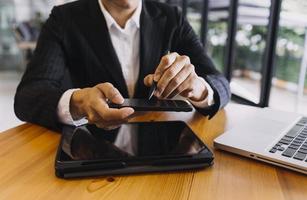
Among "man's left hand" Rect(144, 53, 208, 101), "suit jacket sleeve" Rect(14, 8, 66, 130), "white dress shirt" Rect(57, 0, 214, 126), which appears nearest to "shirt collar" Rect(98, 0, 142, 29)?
"white dress shirt" Rect(57, 0, 214, 126)

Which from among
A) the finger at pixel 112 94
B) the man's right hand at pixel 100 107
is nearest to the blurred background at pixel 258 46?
the man's right hand at pixel 100 107

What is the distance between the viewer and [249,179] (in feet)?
1.52

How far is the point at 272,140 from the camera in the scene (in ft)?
1.82

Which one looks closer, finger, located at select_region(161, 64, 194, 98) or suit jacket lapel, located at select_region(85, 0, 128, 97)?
finger, located at select_region(161, 64, 194, 98)

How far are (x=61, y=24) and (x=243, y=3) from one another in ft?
4.56

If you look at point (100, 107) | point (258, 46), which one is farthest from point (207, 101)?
point (258, 46)

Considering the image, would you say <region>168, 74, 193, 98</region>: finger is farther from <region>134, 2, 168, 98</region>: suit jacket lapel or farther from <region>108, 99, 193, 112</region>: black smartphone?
<region>134, 2, 168, 98</region>: suit jacket lapel

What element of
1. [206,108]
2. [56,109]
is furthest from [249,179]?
[56,109]

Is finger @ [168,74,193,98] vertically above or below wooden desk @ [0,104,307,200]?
above

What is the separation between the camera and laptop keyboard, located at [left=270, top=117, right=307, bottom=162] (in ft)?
1.62

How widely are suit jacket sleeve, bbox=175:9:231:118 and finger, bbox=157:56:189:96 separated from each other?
0.58 ft

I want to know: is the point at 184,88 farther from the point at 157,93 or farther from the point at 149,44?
the point at 149,44

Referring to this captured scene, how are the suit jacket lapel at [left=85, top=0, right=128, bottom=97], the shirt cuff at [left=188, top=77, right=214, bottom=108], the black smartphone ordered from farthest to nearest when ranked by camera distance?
the suit jacket lapel at [left=85, top=0, right=128, bottom=97]
the shirt cuff at [left=188, top=77, right=214, bottom=108]
the black smartphone

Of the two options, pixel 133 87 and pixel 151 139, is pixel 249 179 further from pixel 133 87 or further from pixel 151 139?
pixel 133 87
